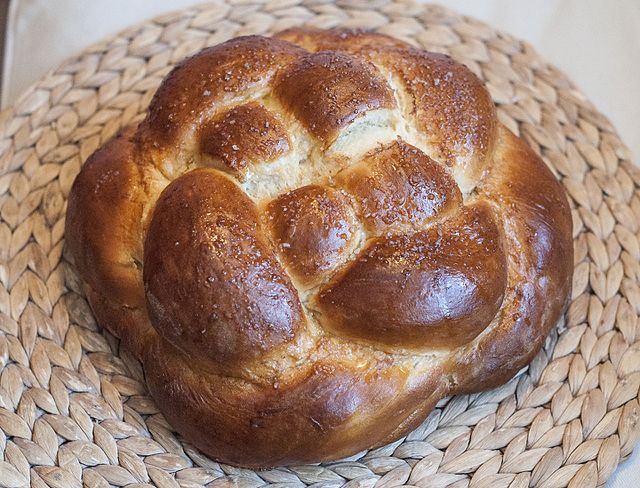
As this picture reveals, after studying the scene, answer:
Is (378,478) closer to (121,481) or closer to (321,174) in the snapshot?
(121,481)

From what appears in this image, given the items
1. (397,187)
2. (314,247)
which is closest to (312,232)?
(314,247)

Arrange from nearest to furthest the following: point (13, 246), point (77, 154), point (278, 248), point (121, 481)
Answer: point (278, 248) → point (121, 481) → point (13, 246) → point (77, 154)

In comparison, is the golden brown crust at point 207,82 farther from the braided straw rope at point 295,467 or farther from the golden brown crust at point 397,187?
the braided straw rope at point 295,467

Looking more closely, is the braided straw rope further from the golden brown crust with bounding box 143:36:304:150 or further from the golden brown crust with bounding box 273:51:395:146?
the golden brown crust with bounding box 273:51:395:146

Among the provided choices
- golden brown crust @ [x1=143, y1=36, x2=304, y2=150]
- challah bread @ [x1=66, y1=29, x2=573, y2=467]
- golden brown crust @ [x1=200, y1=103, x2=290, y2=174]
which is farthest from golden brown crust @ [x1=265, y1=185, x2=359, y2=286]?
golden brown crust @ [x1=143, y1=36, x2=304, y2=150]

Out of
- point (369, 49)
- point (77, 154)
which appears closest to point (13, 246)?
point (77, 154)
